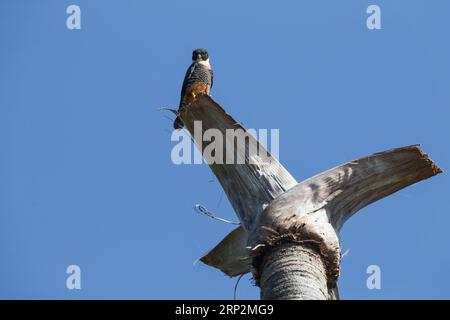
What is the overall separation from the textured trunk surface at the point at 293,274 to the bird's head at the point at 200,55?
18.5 ft

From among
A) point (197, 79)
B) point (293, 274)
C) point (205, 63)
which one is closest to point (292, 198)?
point (293, 274)

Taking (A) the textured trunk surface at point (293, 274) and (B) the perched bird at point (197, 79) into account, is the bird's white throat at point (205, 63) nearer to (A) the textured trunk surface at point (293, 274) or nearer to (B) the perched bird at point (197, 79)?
(B) the perched bird at point (197, 79)

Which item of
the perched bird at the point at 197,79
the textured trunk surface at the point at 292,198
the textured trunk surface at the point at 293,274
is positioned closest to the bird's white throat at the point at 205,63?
the perched bird at the point at 197,79

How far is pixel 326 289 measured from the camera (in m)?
4.85

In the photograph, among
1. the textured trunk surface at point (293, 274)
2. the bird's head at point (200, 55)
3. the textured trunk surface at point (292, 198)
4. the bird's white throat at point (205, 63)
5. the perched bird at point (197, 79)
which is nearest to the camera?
the textured trunk surface at point (293, 274)

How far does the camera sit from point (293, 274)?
15.4 feet

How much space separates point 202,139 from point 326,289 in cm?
131

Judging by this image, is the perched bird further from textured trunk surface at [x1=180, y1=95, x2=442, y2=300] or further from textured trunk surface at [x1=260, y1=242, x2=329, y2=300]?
textured trunk surface at [x1=260, y1=242, x2=329, y2=300]

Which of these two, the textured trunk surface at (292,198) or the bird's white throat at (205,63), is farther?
the bird's white throat at (205,63)

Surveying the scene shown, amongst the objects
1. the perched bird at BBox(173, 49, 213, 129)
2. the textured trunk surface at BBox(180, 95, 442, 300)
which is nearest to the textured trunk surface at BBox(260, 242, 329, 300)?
the textured trunk surface at BBox(180, 95, 442, 300)

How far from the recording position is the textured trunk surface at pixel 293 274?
4.61 m
